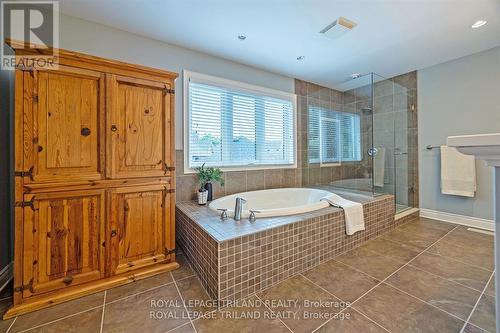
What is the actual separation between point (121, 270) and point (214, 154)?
4.91ft

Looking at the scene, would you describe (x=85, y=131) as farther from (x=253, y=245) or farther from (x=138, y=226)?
(x=253, y=245)

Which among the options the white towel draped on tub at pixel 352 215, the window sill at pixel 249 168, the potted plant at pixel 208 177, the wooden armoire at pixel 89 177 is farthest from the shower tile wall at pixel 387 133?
the wooden armoire at pixel 89 177

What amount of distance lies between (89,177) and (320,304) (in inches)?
72.6

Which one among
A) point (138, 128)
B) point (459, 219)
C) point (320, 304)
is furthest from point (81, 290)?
point (459, 219)

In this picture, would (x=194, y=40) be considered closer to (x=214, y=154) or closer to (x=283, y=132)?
(x=214, y=154)

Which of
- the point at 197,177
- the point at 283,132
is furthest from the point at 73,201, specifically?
the point at 283,132

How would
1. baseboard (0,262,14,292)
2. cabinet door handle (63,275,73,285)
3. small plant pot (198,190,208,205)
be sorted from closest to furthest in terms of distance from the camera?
1. cabinet door handle (63,275,73,285)
2. baseboard (0,262,14,292)
3. small plant pot (198,190,208,205)

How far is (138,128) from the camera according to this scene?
5.69ft

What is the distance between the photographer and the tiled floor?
122 cm

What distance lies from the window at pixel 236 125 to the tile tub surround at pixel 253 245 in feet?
2.59

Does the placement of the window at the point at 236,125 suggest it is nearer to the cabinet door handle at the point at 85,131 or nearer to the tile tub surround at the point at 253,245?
the tile tub surround at the point at 253,245

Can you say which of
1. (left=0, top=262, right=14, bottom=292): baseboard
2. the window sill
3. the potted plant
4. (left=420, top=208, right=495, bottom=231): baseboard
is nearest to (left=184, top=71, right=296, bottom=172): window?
the window sill

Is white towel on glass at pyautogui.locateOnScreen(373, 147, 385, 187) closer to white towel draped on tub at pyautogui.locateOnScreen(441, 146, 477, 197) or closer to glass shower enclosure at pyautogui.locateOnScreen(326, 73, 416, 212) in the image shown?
glass shower enclosure at pyautogui.locateOnScreen(326, 73, 416, 212)

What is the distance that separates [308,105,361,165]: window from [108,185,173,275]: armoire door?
252 cm
